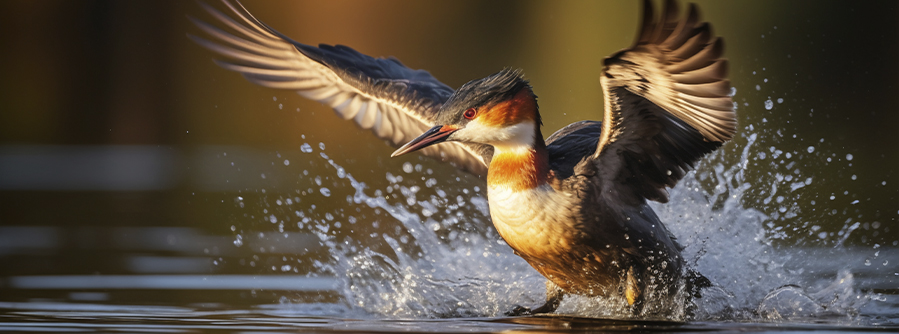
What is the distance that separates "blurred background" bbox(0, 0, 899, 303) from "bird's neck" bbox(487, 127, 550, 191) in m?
1.26

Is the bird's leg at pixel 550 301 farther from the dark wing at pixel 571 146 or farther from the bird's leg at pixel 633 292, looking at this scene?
the dark wing at pixel 571 146

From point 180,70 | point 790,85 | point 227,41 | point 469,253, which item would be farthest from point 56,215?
point 790,85

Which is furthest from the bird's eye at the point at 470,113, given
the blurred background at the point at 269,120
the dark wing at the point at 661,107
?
the blurred background at the point at 269,120

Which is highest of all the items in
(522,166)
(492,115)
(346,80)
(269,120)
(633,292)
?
(269,120)

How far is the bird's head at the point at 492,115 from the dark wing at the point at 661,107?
15.7 inches

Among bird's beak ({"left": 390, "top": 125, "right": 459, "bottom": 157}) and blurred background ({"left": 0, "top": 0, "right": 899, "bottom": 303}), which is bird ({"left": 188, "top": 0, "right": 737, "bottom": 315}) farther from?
blurred background ({"left": 0, "top": 0, "right": 899, "bottom": 303})

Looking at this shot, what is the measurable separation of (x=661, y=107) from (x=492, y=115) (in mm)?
820

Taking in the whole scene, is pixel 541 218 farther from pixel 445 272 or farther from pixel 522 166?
pixel 445 272

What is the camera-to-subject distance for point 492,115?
15.3 feet

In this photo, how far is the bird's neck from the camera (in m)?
4.64

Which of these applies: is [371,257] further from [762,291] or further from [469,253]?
[762,291]

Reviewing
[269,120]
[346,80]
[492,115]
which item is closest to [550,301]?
[492,115]

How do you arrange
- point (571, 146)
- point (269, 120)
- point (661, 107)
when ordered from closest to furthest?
A: point (661, 107)
point (571, 146)
point (269, 120)

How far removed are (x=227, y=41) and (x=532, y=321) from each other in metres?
2.72
